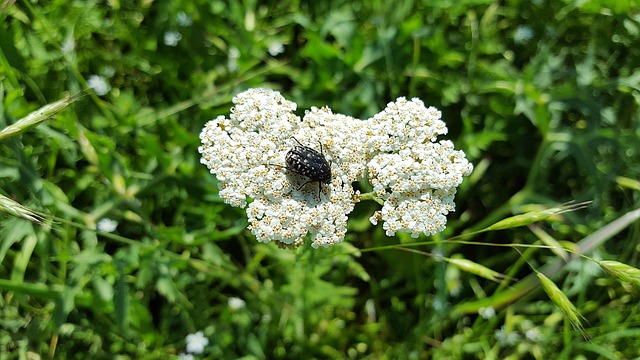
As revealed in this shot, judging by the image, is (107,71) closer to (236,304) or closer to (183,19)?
(183,19)

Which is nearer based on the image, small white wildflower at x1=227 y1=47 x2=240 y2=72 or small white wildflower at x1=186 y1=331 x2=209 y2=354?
small white wildflower at x1=186 y1=331 x2=209 y2=354

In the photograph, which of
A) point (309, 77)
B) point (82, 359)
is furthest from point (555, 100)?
point (82, 359)

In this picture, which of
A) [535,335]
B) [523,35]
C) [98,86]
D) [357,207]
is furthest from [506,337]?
[98,86]

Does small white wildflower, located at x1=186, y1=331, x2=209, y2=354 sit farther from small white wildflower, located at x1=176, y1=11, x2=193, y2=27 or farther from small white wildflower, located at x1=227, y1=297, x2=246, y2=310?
small white wildflower, located at x1=176, y1=11, x2=193, y2=27

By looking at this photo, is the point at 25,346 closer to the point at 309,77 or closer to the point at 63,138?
the point at 63,138

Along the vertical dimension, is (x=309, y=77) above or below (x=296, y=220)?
below

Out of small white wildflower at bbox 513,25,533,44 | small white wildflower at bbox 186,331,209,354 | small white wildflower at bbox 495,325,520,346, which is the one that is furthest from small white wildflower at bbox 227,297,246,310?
small white wildflower at bbox 513,25,533,44
